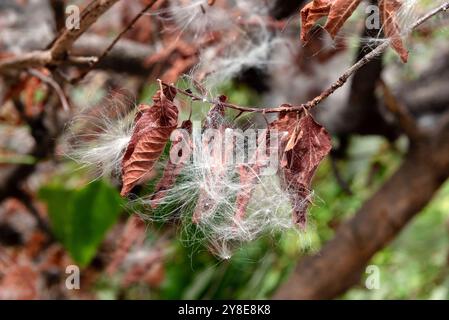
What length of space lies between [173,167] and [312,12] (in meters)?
0.26

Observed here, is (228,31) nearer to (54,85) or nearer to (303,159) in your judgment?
(54,85)

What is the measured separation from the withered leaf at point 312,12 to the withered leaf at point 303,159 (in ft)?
0.37

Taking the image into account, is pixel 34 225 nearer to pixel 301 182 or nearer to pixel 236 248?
pixel 236 248

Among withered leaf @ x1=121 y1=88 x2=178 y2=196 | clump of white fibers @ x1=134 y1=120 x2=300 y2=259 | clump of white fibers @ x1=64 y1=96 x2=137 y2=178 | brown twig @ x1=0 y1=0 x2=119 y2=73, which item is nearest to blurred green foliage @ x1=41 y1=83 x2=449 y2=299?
brown twig @ x1=0 y1=0 x2=119 y2=73

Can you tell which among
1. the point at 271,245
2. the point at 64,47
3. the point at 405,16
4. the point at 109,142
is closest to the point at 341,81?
the point at 405,16

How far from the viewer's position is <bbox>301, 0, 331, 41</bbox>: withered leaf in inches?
33.3

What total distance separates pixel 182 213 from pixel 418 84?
1517 mm

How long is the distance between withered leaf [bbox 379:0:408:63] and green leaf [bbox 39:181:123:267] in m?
1.32

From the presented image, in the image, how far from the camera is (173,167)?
A: 876mm

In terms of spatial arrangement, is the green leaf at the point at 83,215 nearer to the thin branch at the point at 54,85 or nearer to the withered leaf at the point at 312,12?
the thin branch at the point at 54,85

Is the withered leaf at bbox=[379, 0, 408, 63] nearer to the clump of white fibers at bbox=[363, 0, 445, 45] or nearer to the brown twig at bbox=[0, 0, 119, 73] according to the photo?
the clump of white fibers at bbox=[363, 0, 445, 45]

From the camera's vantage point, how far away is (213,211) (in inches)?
34.9

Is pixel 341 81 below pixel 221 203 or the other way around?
the other way around
